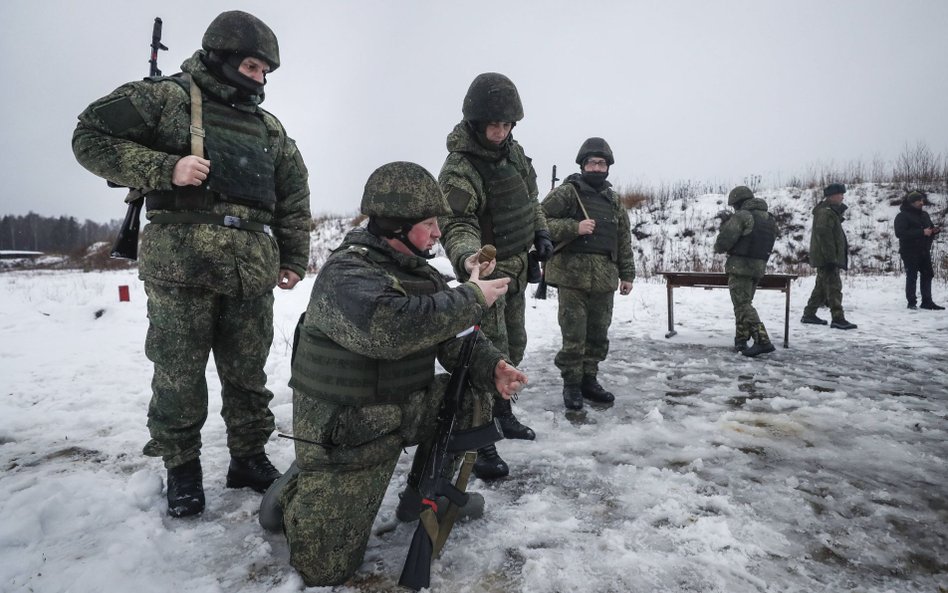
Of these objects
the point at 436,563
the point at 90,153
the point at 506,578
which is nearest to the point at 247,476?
the point at 436,563

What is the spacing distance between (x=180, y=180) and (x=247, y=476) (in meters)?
1.56

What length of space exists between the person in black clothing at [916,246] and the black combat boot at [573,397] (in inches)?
335

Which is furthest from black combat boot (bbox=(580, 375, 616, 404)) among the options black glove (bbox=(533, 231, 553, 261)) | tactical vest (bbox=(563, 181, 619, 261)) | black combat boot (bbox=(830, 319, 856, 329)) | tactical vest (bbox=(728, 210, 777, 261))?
black combat boot (bbox=(830, 319, 856, 329))

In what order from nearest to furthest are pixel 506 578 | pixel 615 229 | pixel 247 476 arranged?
1. pixel 506 578
2. pixel 247 476
3. pixel 615 229

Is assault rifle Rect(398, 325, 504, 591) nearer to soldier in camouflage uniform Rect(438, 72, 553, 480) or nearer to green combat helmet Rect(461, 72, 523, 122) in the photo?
soldier in camouflage uniform Rect(438, 72, 553, 480)

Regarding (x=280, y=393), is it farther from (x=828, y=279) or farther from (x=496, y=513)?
(x=828, y=279)

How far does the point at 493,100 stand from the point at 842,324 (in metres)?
7.37

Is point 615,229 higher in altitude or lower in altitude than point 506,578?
higher

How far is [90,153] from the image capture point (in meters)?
2.24

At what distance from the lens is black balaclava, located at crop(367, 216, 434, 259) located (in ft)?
6.93

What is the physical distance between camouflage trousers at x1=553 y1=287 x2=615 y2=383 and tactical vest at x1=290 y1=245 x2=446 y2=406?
7.60ft

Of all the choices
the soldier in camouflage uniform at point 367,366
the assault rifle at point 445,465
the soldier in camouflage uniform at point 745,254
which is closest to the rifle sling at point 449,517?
the assault rifle at point 445,465

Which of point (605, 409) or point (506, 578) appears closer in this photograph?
point (506, 578)

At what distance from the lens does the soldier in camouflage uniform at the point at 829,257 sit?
7.81m
